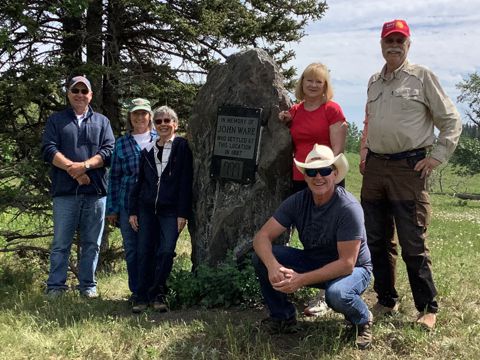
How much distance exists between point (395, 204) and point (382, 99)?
0.97 metres

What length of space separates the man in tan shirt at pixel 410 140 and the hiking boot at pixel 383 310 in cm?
38

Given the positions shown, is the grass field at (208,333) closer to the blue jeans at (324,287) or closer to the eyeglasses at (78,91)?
the blue jeans at (324,287)

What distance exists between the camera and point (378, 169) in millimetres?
4688

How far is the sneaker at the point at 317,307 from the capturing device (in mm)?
5020

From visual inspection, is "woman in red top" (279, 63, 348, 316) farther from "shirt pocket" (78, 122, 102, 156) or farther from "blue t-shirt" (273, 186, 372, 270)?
"shirt pocket" (78, 122, 102, 156)

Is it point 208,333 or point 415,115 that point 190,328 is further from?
point 415,115

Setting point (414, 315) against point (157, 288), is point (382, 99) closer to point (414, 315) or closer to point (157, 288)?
point (414, 315)

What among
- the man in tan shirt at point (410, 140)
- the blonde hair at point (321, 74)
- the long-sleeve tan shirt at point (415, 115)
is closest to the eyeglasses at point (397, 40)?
the man in tan shirt at point (410, 140)

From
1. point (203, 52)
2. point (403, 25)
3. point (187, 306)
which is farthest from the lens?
point (203, 52)

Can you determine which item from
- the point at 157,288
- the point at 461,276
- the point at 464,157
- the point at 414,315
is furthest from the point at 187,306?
the point at 464,157

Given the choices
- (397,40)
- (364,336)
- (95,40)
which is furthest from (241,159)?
(95,40)

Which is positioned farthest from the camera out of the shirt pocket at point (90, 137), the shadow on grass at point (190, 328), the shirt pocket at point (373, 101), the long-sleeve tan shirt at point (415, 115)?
the shirt pocket at point (90, 137)

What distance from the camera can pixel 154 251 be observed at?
5574 millimetres

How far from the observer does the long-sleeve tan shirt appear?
444 cm
